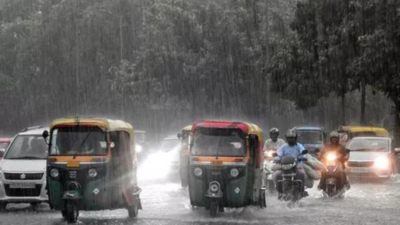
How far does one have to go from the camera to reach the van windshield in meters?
18.4

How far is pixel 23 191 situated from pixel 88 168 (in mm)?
2864

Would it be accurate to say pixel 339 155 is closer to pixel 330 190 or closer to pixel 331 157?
pixel 331 157

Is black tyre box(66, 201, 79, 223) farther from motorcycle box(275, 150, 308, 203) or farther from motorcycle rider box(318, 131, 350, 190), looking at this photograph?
motorcycle rider box(318, 131, 350, 190)

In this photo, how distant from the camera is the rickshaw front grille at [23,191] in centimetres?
1725

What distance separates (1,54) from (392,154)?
4282 cm

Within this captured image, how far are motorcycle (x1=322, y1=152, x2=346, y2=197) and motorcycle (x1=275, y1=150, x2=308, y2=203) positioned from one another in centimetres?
278

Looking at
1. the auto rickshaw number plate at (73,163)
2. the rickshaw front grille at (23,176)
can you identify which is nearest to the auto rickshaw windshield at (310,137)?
the rickshaw front grille at (23,176)

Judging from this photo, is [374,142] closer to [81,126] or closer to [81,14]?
[81,126]

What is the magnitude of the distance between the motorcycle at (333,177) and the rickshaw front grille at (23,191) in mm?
7062

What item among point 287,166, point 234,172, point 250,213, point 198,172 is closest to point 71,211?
point 198,172

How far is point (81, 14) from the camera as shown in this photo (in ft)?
187

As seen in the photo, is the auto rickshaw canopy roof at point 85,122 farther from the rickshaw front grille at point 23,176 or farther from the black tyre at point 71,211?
the rickshaw front grille at point 23,176

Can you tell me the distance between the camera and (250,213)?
1673 cm

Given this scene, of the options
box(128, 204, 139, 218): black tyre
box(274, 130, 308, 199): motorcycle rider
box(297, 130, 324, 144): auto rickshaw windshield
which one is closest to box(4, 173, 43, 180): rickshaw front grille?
box(128, 204, 139, 218): black tyre
